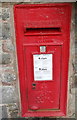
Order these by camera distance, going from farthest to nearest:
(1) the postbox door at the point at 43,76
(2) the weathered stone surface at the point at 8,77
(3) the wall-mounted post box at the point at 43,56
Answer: (2) the weathered stone surface at the point at 8,77, (1) the postbox door at the point at 43,76, (3) the wall-mounted post box at the point at 43,56

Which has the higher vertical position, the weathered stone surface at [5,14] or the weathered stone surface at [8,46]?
the weathered stone surface at [5,14]

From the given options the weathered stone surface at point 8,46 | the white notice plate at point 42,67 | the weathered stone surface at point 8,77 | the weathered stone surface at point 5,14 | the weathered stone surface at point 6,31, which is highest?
the weathered stone surface at point 5,14

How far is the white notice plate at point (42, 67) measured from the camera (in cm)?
234

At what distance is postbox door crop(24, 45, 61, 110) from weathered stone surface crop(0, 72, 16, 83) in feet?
0.65

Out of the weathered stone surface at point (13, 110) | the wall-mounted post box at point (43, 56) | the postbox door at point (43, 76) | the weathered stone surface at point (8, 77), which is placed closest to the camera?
the wall-mounted post box at point (43, 56)

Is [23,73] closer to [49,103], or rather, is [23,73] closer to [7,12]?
[49,103]

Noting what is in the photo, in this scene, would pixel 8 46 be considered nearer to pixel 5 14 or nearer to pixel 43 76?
pixel 5 14

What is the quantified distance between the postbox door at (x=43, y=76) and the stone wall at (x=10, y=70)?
172 mm

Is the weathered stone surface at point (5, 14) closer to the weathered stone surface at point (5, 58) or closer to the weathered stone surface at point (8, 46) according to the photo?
the weathered stone surface at point (8, 46)

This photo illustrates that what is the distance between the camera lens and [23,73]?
2.46 metres

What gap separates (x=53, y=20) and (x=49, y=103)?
117 cm

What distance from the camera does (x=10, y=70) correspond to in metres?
2.48

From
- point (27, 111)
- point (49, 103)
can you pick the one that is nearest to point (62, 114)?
point (49, 103)

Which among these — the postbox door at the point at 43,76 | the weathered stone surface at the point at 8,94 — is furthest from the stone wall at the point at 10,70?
the postbox door at the point at 43,76
